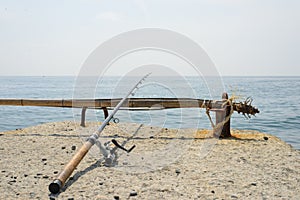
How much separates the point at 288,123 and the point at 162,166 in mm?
11552

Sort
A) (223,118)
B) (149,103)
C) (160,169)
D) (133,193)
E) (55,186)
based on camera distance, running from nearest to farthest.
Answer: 1. (55,186)
2. (133,193)
3. (160,169)
4. (223,118)
5. (149,103)

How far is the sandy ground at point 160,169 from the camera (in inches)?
156

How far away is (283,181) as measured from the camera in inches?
173

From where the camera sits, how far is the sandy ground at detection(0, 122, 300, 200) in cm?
397

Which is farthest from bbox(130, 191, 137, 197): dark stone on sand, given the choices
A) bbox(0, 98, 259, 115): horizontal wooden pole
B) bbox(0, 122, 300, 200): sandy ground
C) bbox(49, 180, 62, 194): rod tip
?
bbox(0, 98, 259, 115): horizontal wooden pole

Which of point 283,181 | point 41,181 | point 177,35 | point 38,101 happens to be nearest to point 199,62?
point 177,35

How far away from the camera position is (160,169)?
4949 millimetres

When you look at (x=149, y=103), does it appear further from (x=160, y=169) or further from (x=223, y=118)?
(x=160, y=169)

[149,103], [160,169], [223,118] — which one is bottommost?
[160,169]

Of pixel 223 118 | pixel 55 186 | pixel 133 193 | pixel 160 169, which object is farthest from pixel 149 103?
pixel 55 186

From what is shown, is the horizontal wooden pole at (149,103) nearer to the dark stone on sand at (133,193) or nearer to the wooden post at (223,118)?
the wooden post at (223,118)

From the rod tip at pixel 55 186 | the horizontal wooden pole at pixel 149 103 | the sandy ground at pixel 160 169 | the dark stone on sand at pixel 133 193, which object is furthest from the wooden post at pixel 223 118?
the rod tip at pixel 55 186

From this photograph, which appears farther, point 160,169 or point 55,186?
point 160,169

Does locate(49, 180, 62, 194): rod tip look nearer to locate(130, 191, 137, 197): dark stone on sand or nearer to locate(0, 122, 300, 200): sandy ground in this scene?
locate(0, 122, 300, 200): sandy ground
